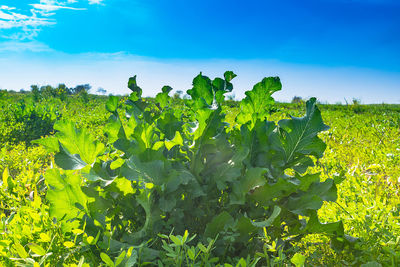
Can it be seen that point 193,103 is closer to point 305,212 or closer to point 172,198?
point 172,198

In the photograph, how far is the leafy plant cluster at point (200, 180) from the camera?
173 cm

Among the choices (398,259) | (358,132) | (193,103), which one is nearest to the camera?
(398,259)

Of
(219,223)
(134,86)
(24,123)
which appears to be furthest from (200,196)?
(24,123)

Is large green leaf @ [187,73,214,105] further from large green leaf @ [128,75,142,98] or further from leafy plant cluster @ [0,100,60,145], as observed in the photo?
leafy plant cluster @ [0,100,60,145]

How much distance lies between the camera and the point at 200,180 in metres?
1.90

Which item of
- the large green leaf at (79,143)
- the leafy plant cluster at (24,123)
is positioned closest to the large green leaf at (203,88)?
the large green leaf at (79,143)

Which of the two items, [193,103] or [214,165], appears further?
[193,103]

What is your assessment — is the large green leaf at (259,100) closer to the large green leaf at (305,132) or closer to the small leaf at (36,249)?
the large green leaf at (305,132)

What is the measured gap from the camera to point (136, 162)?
165cm

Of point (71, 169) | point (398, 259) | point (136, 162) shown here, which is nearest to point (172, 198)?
point (136, 162)

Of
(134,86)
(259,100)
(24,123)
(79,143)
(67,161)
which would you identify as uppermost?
(134,86)

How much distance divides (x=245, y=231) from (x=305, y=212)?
0.37 m

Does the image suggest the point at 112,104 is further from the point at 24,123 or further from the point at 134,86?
the point at 24,123

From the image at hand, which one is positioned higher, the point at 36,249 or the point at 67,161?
the point at 67,161
